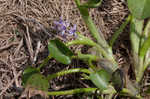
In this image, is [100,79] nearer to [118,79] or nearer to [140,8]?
[118,79]

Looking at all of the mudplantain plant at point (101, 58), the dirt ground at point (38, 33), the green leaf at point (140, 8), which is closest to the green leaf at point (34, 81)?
the mudplantain plant at point (101, 58)

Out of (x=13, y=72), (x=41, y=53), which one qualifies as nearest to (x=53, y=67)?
(x=41, y=53)

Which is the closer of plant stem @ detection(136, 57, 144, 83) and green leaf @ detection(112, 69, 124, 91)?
green leaf @ detection(112, 69, 124, 91)

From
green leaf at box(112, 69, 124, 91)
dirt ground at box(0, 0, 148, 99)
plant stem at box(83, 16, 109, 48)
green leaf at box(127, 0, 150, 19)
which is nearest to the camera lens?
green leaf at box(127, 0, 150, 19)

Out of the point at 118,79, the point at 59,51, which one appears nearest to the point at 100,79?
the point at 118,79

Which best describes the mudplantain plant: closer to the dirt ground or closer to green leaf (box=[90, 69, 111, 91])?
green leaf (box=[90, 69, 111, 91])

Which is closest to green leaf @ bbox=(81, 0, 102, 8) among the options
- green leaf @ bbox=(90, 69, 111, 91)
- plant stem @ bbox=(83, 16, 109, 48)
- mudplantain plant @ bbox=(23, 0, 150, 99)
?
mudplantain plant @ bbox=(23, 0, 150, 99)

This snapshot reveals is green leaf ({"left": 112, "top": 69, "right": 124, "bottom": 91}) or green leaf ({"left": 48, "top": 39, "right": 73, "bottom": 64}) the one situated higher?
green leaf ({"left": 48, "top": 39, "right": 73, "bottom": 64})
